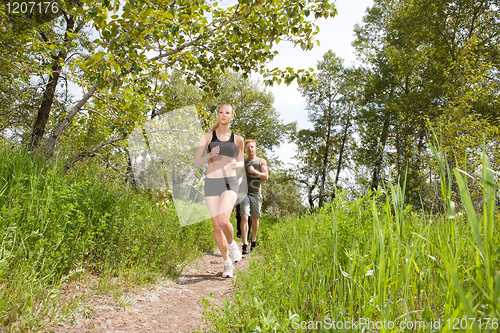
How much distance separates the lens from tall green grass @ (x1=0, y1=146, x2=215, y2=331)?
213 cm

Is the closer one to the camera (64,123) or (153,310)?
(153,310)

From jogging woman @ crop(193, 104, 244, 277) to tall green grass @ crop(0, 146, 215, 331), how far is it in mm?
899

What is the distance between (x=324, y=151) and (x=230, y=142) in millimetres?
25237

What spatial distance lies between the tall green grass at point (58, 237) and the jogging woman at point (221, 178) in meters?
0.90

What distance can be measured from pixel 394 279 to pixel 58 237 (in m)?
2.89

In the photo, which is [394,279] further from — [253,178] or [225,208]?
[253,178]

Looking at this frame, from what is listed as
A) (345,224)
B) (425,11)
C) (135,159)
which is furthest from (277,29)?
(425,11)

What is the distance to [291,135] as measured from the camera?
29469 mm

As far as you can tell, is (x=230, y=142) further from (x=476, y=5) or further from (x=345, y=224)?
(x=476, y=5)

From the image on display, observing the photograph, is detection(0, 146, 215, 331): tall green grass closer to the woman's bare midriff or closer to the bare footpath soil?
the bare footpath soil

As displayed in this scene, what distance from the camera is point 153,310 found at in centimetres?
297

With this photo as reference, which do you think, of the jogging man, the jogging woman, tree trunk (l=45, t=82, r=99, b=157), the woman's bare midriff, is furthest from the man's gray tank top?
tree trunk (l=45, t=82, r=99, b=157)

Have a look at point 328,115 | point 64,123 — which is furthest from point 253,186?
point 328,115

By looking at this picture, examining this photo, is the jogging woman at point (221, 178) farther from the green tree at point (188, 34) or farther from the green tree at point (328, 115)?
the green tree at point (328, 115)
